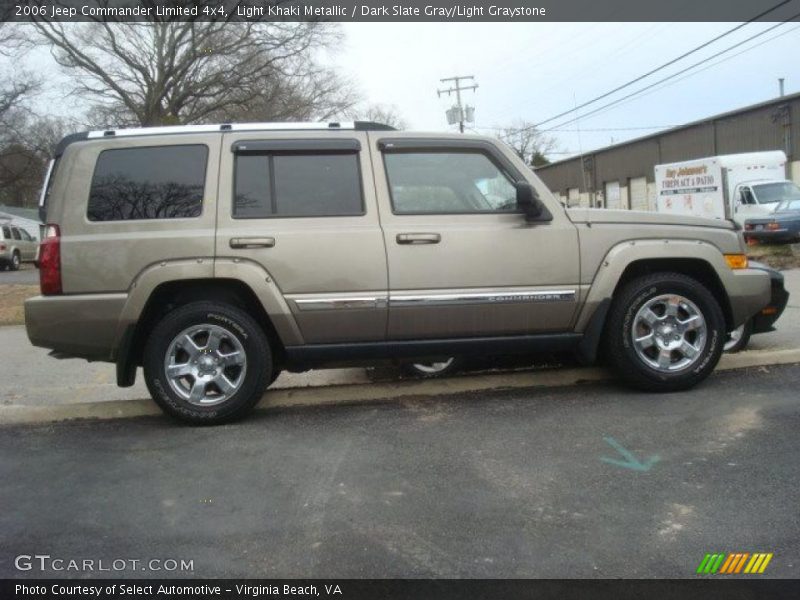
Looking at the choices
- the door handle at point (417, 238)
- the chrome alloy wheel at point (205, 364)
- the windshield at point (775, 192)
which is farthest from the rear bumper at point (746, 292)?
the windshield at point (775, 192)

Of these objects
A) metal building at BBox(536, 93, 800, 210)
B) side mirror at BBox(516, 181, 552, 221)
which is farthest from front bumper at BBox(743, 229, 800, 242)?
side mirror at BBox(516, 181, 552, 221)

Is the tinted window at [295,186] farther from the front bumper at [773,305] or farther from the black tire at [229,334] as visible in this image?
the front bumper at [773,305]

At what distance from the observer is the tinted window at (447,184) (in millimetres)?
4539

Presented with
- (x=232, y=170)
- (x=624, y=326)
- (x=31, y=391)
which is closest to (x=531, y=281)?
(x=624, y=326)

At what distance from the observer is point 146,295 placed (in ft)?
13.8

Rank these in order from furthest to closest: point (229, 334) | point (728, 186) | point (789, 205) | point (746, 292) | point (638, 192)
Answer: point (638, 192)
point (728, 186)
point (789, 205)
point (746, 292)
point (229, 334)

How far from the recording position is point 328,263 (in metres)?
4.34

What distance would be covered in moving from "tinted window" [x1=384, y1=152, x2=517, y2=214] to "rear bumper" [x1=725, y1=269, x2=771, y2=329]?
64.9 inches

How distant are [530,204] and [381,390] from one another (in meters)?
1.75

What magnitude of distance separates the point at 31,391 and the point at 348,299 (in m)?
3.26

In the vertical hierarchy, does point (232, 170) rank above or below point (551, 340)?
above

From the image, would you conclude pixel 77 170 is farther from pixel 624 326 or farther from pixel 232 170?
pixel 624 326

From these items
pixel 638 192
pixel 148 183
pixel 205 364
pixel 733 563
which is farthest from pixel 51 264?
pixel 638 192

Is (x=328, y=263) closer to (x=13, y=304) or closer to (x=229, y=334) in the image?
(x=229, y=334)
